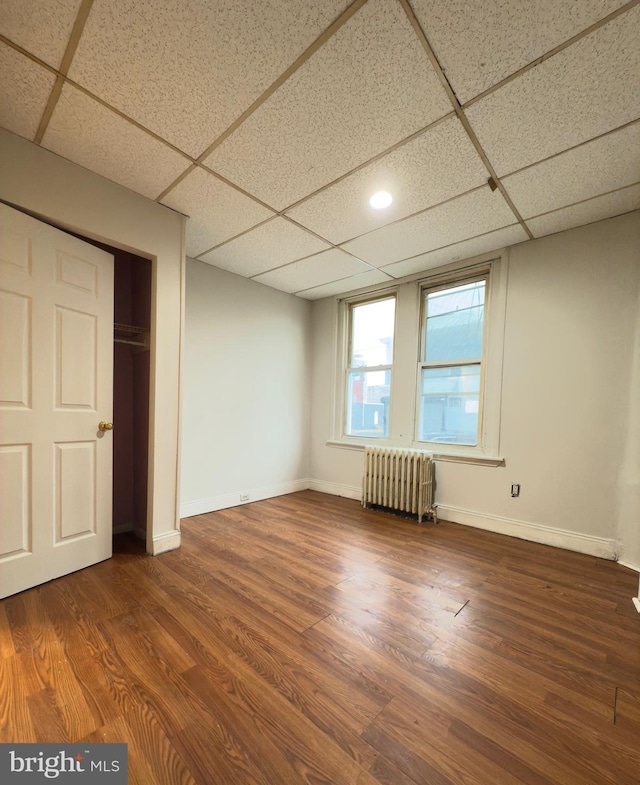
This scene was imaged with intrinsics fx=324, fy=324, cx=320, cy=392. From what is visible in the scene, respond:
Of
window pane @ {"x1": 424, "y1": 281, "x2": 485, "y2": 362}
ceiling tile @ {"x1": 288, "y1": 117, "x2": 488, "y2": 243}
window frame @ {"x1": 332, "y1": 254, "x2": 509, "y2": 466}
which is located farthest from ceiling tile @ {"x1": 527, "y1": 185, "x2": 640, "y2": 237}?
ceiling tile @ {"x1": 288, "y1": 117, "x2": 488, "y2": 243}

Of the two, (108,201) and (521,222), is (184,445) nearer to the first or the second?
(108,201)

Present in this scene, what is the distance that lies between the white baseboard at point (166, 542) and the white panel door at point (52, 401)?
0.30 metres

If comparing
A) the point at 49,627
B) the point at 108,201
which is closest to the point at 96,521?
the point at 49,627

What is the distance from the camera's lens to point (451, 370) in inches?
134

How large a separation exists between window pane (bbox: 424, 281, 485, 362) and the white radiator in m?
1.11

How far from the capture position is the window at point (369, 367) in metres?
3.93

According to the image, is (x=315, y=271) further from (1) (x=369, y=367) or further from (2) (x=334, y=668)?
(2) (x=334, y=668)

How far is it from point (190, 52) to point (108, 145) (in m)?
0.83

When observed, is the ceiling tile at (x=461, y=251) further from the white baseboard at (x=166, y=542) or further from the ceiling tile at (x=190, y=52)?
the white baseboard at (x=166, y=542)

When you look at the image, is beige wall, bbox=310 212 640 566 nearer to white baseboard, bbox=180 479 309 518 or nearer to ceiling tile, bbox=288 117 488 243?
ceiling tile, bbox=288 117 488 243

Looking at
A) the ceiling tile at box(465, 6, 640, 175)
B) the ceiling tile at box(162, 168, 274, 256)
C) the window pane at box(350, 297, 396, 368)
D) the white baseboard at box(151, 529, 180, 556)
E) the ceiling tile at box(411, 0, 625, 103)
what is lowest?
the white baseboard at box(151, 529, 180, 556)

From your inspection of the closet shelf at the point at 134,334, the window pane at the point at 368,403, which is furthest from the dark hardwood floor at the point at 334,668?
the window pane at the point at 368,403

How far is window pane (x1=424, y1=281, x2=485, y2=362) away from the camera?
328 cm

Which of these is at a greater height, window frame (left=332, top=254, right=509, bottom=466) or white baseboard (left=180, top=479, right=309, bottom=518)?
window frame (left=332, top=254, right=509, bottom=466)
